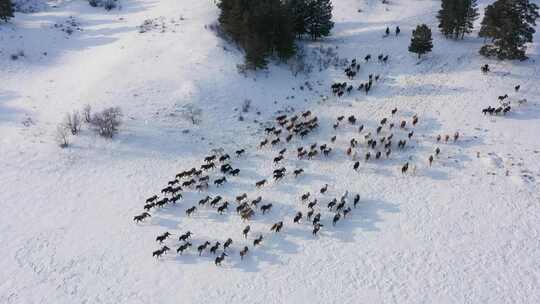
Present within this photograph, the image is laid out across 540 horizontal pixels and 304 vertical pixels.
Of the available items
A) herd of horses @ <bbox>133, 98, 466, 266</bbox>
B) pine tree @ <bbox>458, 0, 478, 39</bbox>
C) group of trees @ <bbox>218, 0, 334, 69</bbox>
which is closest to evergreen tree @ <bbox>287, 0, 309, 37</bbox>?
group of trees @ <bbox>218, 0, 334, 69</bbox>

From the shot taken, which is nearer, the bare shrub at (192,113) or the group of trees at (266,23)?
the bare shrub at (192,113)

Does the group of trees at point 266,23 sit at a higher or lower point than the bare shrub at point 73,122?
higher

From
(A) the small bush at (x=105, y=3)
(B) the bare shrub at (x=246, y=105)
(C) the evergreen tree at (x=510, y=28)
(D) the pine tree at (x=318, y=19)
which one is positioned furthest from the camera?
(A) the small bush at (x=105, y=3)

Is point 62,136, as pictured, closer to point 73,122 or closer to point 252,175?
point 73,122

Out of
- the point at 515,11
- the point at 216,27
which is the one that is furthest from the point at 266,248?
the point at 515,11

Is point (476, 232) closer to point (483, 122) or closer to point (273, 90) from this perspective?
point (483, 122)

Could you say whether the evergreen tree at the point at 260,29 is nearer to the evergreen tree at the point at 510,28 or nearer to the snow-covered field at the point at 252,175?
the snow-covered field at the point at 252,175

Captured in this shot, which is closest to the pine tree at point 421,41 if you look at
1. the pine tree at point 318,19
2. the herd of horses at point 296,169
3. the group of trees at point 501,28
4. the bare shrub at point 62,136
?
the group of trees at point 501,28

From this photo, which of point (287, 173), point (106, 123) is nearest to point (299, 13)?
point (287, 173)
